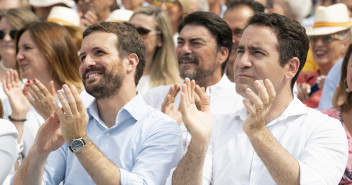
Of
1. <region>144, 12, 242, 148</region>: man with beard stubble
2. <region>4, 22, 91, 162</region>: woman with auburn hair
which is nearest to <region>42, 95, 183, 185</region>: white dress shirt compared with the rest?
<region>144, 12, 242, 148</region>: man with beard stubble

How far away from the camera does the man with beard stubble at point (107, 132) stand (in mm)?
3676

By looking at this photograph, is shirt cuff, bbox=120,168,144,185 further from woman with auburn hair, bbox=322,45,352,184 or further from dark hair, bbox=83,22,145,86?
woman with auburn hair, bbox=322,45,352,184

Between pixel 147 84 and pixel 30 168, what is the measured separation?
8.32 ft

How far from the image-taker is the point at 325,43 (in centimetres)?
677

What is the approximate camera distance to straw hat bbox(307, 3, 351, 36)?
6836 mm

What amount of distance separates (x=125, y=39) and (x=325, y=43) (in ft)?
9.90

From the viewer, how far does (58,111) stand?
3678 millimetres

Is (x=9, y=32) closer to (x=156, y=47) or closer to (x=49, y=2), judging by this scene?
(x=49, y=2)

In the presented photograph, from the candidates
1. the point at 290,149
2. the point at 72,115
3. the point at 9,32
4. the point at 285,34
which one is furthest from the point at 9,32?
the point at 290,149

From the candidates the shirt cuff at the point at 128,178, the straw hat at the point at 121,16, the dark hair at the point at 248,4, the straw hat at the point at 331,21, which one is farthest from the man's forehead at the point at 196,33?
the shirt cuff at the point at 128,178

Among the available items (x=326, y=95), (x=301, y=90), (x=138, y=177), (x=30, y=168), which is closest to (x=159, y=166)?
(x=138, y=177)

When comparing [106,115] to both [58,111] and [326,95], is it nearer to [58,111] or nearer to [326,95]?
[58,111]

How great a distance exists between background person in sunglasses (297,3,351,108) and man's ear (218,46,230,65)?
1.14 m

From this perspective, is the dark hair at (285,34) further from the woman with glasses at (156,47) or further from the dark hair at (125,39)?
the woman with glasses at (156,47)
